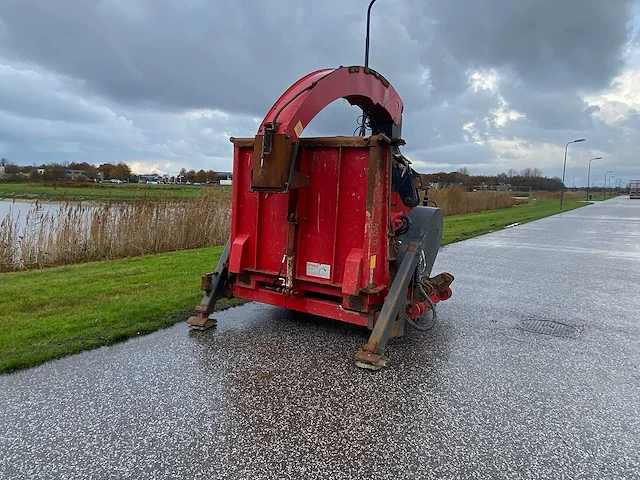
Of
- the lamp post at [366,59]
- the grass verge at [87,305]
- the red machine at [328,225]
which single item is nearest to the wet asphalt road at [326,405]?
the grass verge at [87,305]

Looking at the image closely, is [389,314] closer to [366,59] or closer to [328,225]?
[328,225]

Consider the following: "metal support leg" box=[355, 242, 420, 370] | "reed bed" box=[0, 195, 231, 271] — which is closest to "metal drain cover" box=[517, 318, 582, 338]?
"metal support leg" box=[355, 242, 420, 370]

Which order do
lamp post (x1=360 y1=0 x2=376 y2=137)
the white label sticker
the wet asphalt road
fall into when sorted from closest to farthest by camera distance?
1. the wet asphalt road
2. the white label sticker
3. lamp post (x1=360 y1=0 x2=376 y2=137)

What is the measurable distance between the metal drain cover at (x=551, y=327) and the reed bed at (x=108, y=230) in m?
8.06

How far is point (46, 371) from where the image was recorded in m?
3.64

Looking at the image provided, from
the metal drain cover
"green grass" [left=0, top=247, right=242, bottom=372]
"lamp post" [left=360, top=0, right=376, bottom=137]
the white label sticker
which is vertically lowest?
the metal drain cover

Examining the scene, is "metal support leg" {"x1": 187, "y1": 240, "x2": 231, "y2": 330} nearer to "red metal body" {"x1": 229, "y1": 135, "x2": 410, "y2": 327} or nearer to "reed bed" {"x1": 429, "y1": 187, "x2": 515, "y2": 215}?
"red metal body" {"x1": 229, "y1": 135, "x2": 410, "y2": 327}

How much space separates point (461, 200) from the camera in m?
27.5

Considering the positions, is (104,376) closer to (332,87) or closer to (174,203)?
(332,87)

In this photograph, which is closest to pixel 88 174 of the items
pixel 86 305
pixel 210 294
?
pixel 86 305

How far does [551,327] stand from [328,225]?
9.65 ft

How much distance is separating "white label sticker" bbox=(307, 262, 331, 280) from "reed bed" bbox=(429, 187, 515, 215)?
18735 millimetres

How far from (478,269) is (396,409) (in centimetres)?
624

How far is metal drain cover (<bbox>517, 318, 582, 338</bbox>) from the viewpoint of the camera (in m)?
5.21
